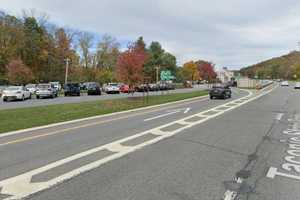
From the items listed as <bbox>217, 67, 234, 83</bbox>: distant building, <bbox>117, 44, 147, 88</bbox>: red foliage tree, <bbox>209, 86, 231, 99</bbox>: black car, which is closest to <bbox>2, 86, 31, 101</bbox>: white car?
<bbox>117, 44, 147, 88</bbox>: red foliage tree

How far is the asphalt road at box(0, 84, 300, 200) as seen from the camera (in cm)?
585

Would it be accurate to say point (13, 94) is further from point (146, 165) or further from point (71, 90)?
point (146, 165)

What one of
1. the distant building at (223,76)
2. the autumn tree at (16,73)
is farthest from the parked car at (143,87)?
the distant building at (223,76)

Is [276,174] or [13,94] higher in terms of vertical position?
[13,94]

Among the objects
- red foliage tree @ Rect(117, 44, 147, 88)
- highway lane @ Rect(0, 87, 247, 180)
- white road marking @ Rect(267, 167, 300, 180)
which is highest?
red foliage tree @ Rect(117, 44, 147, 88)

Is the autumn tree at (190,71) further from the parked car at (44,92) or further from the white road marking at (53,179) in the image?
the white road marking at (53,179)

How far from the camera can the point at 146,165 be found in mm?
7699

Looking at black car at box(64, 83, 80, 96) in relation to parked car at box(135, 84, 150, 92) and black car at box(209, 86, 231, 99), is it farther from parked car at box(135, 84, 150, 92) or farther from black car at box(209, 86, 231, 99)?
black car at box(209, 86, 231, 99)

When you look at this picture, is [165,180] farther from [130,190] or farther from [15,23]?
[15,23]

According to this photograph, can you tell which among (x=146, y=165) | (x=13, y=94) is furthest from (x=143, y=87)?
(x=146, y=165)

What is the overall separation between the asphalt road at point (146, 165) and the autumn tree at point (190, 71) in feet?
377

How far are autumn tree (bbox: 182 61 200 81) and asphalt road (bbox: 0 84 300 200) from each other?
377 ft

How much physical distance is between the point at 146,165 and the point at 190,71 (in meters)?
121

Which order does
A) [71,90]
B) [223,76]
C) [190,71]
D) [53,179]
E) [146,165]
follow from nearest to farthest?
[53,179] < [146,165] < [71,90] < [190,71] < [223,76]
